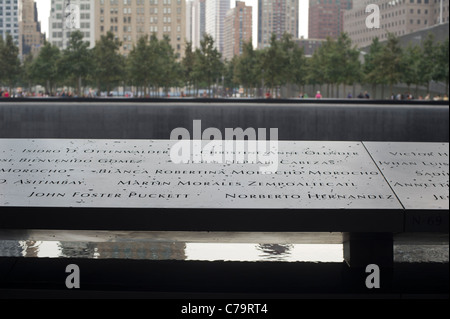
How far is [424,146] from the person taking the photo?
685 centimetres

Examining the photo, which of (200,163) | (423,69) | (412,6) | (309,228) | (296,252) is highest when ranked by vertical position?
(412,6)


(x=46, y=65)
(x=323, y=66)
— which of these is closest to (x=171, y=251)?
(x=46, y=65)

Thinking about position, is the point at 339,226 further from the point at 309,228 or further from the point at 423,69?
the point at 423,69

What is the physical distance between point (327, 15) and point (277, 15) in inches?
1090

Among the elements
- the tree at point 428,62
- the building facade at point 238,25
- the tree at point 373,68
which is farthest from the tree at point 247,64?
the building facade at point 238,25

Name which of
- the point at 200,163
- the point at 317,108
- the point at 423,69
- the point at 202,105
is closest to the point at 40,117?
the point at 202,105

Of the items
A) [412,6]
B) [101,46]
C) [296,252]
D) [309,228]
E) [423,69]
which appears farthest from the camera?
[412,6]

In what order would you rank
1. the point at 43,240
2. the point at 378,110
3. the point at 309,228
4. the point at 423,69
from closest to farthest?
1. the point at 309,228
2. the point at 43,240
3. the point at 378,110
4. the point at 423,69

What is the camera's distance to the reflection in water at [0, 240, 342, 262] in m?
6.38

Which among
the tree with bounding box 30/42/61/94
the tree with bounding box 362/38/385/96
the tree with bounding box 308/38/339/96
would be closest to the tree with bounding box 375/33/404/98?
the tree with bounding box 362/38/385/96

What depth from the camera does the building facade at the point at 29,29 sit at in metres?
131

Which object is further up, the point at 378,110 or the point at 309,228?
the point at 378,110

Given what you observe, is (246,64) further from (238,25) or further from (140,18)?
(238,25)

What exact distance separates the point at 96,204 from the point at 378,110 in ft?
43.9
